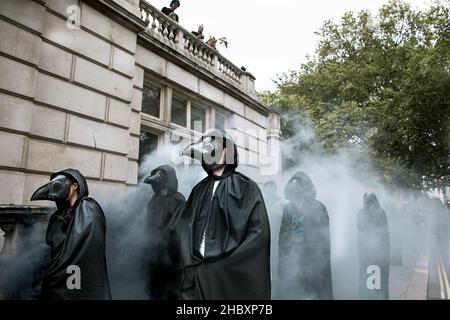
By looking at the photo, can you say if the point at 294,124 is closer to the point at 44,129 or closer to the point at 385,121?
the point at 385,121

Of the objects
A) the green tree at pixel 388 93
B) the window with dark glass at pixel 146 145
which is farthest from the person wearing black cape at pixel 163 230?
the green tree at pixel 388 93

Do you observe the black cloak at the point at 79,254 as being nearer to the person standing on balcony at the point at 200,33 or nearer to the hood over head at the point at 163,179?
the hood over head at the point at 163,179

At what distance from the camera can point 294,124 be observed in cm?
1731

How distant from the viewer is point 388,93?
51.7 ft

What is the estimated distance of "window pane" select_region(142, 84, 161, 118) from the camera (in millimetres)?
7281

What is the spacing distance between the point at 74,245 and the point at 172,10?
7072mm

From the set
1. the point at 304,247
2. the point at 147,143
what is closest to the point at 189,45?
the point at 147,143

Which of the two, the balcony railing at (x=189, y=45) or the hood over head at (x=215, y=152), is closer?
the hood over head at (x=215, y=152)

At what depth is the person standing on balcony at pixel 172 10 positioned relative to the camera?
26.4ft


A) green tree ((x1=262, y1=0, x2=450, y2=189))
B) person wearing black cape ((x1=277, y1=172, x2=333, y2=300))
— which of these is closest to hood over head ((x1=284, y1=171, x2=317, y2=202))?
person wearing black cape ((x1=277, y1=172, x2=333, y2=300))

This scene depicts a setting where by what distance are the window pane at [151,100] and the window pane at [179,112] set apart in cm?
55

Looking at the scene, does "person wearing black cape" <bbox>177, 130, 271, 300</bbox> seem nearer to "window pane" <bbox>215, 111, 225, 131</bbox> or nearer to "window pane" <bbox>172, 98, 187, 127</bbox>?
"window pane" <bbox>172, 98, 187, 127</bbox>
